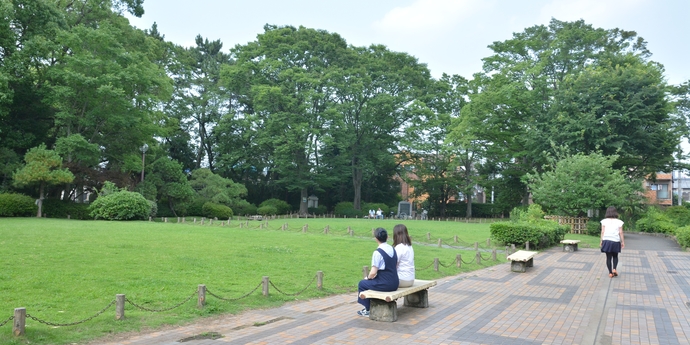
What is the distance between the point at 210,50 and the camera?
5966 centimetres

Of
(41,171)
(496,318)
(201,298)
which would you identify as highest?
(41,171)

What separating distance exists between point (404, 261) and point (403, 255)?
128mm

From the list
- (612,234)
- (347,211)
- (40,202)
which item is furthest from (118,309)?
(347,211)

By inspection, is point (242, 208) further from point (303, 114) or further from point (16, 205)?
point (16, 205)

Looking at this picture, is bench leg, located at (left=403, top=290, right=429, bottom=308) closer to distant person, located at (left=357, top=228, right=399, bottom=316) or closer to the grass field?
distant person, located at (left=357, top=228, right=399, bottom=316)

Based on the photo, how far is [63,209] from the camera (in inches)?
1280

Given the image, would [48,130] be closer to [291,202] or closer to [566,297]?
[291,202]

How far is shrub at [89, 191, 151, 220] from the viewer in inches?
1194

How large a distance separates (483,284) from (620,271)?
554 cm

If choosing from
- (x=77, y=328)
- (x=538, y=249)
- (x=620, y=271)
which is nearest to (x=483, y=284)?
(x=620, y=271)

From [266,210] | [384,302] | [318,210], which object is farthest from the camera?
[318,210]

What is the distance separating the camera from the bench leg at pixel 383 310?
7566 mm

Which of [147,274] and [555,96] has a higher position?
[555,96]

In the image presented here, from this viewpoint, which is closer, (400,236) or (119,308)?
(119,308)
